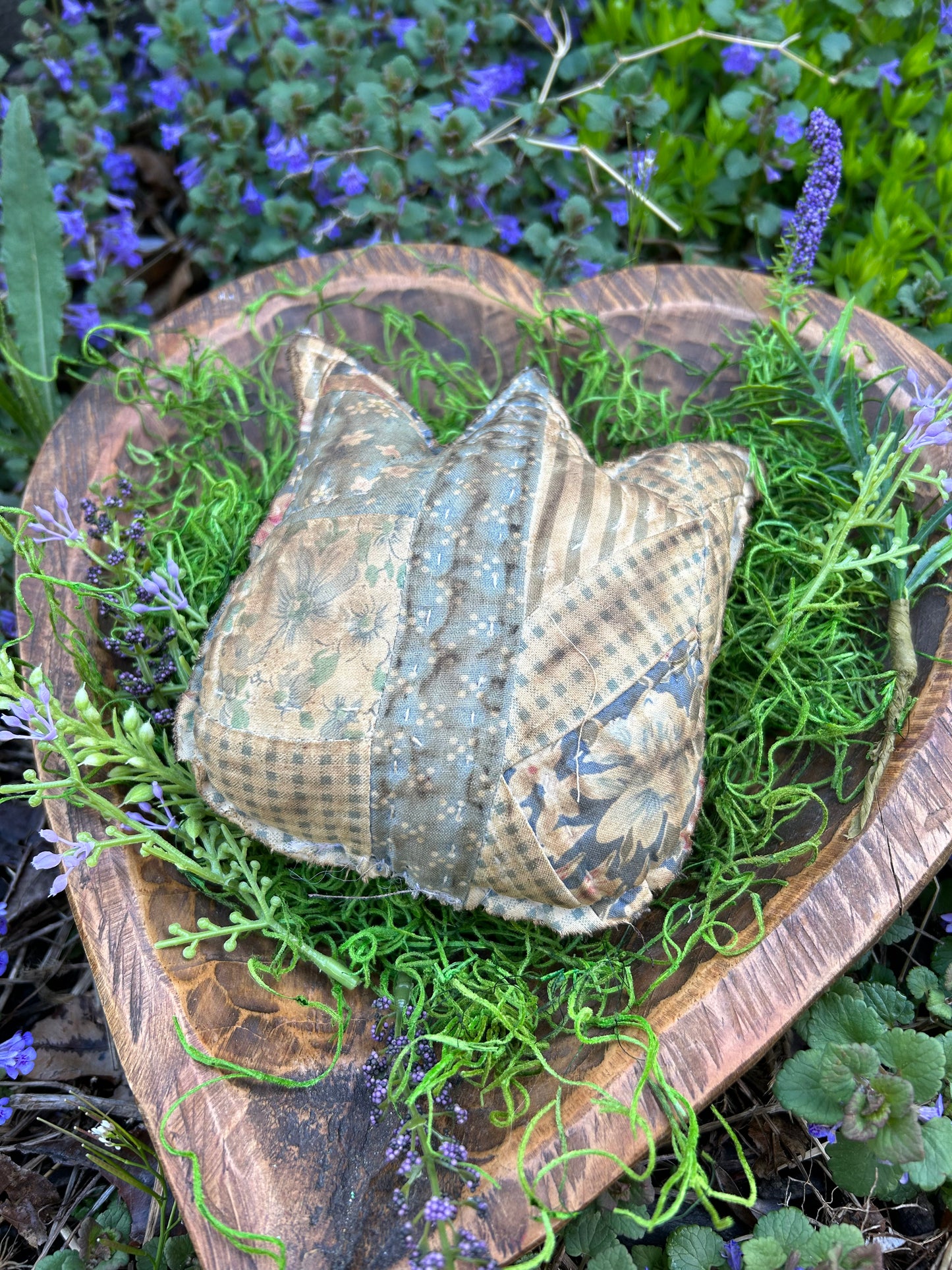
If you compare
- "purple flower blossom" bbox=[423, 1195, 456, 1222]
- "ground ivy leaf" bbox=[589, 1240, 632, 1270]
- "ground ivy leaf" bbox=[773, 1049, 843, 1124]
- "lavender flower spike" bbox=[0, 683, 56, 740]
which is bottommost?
"ground ivy leaf" bbox=[589, 1240, 632, 1270]

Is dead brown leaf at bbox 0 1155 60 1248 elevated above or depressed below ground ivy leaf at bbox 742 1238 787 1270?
below

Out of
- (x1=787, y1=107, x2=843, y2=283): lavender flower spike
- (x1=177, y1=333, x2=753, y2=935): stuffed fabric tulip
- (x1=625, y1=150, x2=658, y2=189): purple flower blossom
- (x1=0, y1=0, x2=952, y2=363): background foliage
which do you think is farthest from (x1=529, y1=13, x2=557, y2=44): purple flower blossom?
(x1=177, y1=333, x2=753, y2=935): stuffed fabric tulip

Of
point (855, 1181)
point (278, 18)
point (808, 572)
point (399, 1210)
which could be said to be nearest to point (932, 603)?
point (808, 572)

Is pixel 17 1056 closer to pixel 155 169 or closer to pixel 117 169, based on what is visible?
pixel 117 169

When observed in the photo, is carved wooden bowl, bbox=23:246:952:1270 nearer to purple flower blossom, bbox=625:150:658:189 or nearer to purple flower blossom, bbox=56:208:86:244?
purple flower blossom, bbox=56:208:86:244

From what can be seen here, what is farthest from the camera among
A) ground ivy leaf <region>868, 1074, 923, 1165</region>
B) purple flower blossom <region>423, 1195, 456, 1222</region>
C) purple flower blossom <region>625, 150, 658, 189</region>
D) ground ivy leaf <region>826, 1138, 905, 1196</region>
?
purple flower blossom <region>625, 150, 658, 189</region>

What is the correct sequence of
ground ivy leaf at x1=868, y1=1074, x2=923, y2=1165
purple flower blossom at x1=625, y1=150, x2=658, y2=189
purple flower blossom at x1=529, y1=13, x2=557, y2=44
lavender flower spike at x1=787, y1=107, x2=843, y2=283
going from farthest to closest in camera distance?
purple flower blossom at x1=529, y1=13, x2=557, y2=44 → purple flower blossom at x1=625, y1=150, x2=658, y2=189 → lavender flower spike at x1=787, y1=107, x2=843, y2=283 → ground ivy leaf at x1=868, y1=1074, x2=923, y2=1165

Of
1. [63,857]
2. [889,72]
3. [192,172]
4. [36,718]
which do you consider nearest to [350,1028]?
[63,857]
